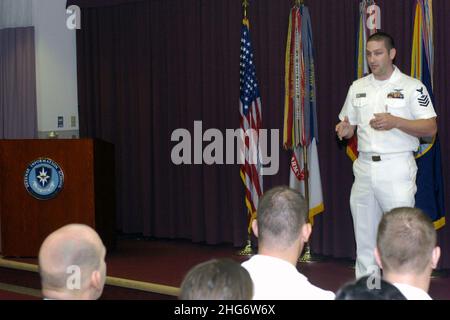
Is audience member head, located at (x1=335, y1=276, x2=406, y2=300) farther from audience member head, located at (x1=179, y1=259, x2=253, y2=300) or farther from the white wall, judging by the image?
the white wall

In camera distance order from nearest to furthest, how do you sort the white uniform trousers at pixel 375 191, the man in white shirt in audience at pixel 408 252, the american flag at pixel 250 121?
the man in white shirt in audience at pixel 408 252, the white uniform trousers at pixel 375 191, the american flag at pixel 250 121

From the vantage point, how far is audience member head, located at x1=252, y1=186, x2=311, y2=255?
2.06m

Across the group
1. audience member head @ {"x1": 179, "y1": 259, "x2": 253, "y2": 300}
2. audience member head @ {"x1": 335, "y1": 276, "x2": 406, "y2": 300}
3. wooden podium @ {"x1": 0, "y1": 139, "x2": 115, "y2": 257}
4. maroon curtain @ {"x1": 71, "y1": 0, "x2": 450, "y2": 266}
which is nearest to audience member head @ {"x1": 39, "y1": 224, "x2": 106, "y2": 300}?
audience member head @ {"x1": 179, "y1": 259, "x2": 253, "y2": 300}

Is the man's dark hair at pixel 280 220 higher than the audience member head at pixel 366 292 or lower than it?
higher

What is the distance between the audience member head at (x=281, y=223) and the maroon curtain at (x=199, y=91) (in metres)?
3.06

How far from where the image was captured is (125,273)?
4859 millimetres

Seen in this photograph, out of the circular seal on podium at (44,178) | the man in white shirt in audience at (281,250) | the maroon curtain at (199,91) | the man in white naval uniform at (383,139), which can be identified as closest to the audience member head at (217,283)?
the man in white shirt in audience at (281,250)

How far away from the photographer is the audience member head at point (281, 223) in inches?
81.2

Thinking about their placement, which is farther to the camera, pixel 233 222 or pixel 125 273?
pixel 233 222

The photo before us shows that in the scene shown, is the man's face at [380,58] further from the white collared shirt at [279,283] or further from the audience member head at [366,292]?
the audience member head at [366,292]
